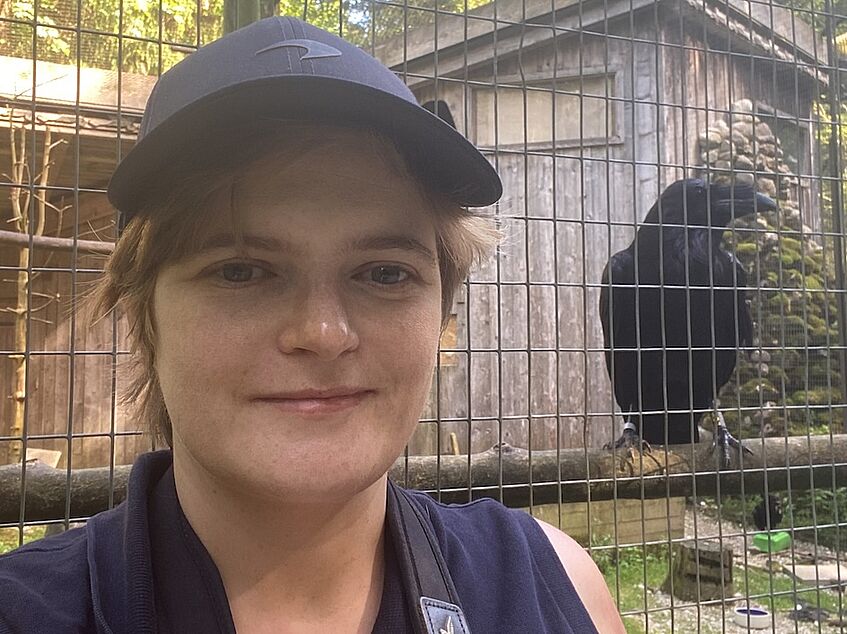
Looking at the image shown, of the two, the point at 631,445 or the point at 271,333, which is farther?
the point at 631,445

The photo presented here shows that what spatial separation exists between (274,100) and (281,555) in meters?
0.47

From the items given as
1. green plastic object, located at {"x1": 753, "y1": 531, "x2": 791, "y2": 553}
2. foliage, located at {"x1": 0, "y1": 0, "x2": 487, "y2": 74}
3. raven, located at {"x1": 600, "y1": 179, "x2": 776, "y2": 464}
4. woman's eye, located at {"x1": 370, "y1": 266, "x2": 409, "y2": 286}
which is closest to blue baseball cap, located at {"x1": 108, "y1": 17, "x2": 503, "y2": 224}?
woman's eye, located at {"x1": 370, "y1": 266, "x2": 409, "y2": 286}

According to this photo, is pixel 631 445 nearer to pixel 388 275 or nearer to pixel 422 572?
pixel 422 572

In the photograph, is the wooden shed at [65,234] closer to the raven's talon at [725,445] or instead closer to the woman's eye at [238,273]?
the woman's eye at [238,273]

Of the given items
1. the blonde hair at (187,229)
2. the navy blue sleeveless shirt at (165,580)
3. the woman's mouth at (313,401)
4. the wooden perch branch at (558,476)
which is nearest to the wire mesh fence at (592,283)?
the wooden perch branch at (558,476)

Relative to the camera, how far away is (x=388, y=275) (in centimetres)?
70

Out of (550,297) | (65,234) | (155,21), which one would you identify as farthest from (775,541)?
(65,234)

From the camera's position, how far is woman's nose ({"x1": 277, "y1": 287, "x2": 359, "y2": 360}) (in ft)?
2.06

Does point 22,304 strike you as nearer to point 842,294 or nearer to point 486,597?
point 486,597

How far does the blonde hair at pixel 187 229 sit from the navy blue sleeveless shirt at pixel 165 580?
0.15 meters

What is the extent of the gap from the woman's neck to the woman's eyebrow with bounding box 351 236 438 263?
10.4 inches

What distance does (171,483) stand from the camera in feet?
2.53

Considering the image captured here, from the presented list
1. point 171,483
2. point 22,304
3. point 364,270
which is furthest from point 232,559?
point 22,304

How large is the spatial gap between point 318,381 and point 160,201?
0.25 meters
